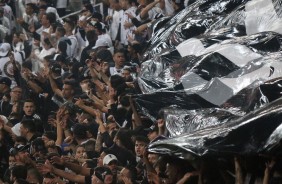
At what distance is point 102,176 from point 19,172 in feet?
5.18

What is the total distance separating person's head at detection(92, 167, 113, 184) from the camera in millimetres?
7276

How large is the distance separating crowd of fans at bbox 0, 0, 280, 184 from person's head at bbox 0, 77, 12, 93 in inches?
0.8

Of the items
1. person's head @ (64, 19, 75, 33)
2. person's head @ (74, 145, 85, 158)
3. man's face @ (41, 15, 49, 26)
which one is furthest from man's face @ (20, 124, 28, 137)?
man's face @ (41, 15, 49, 26)

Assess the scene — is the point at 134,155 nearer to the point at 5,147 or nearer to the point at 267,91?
the point at 267,91

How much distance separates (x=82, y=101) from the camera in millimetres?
9703

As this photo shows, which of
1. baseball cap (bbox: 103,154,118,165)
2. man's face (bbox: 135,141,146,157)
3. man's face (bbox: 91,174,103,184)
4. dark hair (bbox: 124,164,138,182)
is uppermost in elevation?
man's face (bbox: 135,141,146,157)

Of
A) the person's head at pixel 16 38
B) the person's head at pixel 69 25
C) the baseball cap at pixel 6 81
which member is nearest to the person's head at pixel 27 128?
the baseball cap at pixel 6 81

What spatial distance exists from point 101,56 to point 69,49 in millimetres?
1702

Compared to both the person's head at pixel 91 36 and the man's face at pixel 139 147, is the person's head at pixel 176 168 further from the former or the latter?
the person's head at pixel 91 36

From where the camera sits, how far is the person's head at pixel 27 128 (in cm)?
994

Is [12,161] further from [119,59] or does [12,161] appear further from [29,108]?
[119,59]

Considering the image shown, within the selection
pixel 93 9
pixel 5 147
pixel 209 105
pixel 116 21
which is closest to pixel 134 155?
pixel 209 105

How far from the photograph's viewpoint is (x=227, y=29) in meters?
8.83

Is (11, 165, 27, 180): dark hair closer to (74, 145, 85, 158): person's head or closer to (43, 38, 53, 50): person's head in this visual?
(74, 145, 85, 158): person's head
